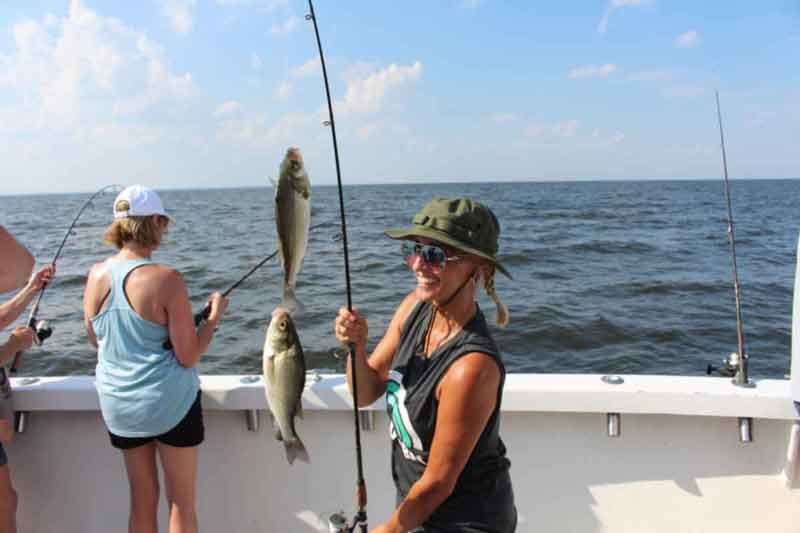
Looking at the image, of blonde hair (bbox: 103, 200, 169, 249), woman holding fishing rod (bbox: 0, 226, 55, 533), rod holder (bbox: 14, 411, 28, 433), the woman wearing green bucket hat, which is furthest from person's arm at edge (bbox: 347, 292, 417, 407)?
rod holder (bbox: 14, 411, 28, 433)

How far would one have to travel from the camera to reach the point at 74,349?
848cm

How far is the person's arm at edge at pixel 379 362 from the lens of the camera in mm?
2033

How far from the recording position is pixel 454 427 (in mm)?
1565

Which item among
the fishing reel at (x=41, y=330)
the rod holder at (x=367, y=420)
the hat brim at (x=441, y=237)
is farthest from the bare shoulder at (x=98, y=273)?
the hat brim at (x=441, y=237)

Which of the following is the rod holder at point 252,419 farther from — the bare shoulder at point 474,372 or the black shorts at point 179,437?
the bare shoulder at point 474,372

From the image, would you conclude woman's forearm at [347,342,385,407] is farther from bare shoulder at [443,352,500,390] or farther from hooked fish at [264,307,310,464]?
bare shoulder at [443,352,500,390]

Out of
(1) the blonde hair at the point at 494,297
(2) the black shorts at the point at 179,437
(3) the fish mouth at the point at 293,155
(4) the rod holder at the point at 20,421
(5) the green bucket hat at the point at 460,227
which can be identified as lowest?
(4) the rod holder at the point at 20,421

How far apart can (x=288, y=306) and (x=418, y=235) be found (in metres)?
0.51

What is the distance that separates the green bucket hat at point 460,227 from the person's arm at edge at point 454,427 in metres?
0.33

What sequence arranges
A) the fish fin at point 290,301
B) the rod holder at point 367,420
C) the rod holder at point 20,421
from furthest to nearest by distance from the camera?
the rod holder at point 20,421 < the rod holder at point 367,420 < the fish fin at point 290,301

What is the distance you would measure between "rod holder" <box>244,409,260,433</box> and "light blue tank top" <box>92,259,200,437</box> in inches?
18.7

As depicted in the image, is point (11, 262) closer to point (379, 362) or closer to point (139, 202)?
point (139, 202)

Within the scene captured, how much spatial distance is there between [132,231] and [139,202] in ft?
0.46

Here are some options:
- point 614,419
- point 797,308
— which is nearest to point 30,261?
point 614,419
